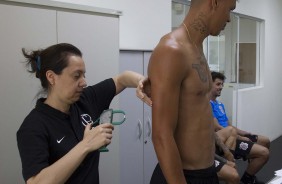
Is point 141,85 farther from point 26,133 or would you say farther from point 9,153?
point 9,153

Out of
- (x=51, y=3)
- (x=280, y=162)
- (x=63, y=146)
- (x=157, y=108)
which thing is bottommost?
(x=280, y=162)

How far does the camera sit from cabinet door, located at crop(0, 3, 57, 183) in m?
A: 1.61

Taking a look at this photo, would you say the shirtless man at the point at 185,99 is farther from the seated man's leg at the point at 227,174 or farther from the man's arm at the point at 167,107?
the seated man's leg at the point at 227,174

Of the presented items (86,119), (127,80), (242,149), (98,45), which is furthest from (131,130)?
(242,149)

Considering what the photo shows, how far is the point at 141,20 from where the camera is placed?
10.5 ft

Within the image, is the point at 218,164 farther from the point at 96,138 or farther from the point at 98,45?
the point at 96,138

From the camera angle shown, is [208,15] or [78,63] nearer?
[208,15]

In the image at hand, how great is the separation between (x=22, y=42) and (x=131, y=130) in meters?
1.34

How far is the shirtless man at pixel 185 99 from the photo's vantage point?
110 cm

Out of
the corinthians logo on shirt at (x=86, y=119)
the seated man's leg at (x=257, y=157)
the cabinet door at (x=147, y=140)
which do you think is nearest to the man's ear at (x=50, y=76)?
the corinthians logo on shirt at (x=86, y=119)

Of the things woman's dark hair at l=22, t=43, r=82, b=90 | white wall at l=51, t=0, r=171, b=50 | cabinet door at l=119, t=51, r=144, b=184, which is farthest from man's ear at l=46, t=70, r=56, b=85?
white wall at l=51, t=0, r=171, b=50

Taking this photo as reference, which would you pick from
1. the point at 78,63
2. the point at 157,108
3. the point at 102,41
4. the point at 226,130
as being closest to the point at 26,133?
the point at 78,63

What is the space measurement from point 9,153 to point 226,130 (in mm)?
2511

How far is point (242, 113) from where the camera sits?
517 centimetres
